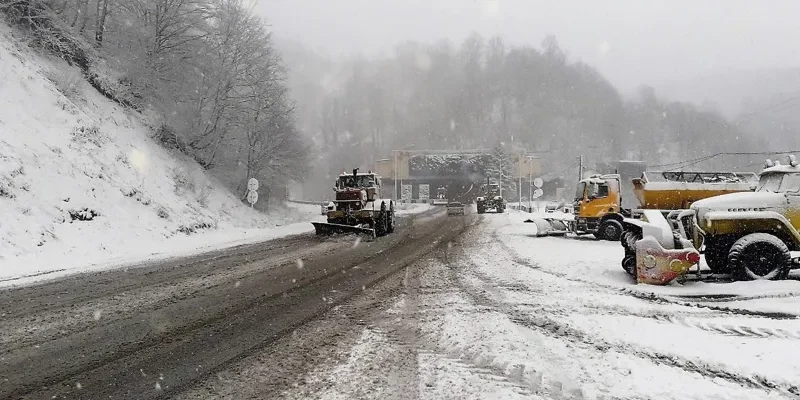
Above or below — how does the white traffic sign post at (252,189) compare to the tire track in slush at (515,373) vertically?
above

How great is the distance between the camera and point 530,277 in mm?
8938

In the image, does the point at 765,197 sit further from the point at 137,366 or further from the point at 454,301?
the point at 137,366

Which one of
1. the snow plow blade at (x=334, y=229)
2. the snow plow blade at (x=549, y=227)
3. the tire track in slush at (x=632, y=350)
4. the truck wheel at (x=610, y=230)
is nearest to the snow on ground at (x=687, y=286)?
the tire track in slush at (x=632, y=350)

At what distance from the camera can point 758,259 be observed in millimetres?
8148

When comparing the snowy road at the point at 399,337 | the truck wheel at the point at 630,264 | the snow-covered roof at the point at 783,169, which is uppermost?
the snow-covered roof at the point at 783,169

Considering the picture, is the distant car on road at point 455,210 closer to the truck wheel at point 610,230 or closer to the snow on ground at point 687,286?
the truck wheel at point 610,230

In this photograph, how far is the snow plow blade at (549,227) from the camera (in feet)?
61.5

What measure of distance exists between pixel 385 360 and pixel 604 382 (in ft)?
6.02

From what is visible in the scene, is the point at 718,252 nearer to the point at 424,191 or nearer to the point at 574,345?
the point at 574,345

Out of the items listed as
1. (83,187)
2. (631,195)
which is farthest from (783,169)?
(83,187)

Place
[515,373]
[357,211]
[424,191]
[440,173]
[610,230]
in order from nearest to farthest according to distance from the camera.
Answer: [515,373] < [610,230] < [357,211] < [440,173] < [424,191]

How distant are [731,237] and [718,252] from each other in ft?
1.18

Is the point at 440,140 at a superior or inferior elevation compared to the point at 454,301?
superior

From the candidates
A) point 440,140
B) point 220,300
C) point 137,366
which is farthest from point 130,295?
point 440,140
